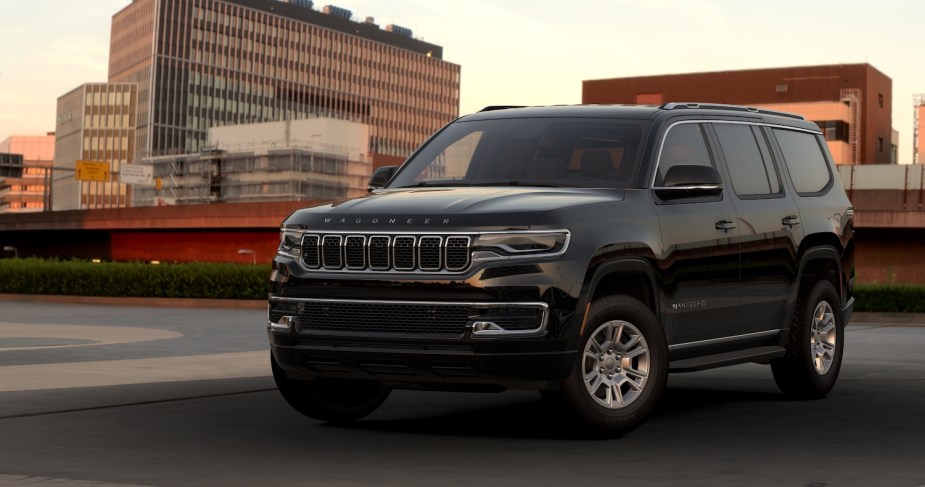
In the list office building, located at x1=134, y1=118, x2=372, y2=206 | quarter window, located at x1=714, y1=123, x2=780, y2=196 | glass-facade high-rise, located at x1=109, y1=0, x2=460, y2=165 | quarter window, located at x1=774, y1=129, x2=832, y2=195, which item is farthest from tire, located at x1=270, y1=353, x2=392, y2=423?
glass-facade high-rise, located at x1=109, y1=0, x2=460, y2=165

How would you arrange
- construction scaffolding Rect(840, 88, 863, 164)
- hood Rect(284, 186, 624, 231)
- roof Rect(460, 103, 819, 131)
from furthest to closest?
construction scaffolding Rect(840, 88, 863, 164) → roof Rect(460, 103, 819, 131) → hood Rect(284, 186, 624, 231)

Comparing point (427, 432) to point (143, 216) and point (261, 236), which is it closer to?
point (261, 236)

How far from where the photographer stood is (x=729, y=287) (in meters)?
9.45

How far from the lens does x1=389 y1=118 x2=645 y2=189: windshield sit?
899 cm

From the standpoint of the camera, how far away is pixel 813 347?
10.9 metres

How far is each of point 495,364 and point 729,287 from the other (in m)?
2.33

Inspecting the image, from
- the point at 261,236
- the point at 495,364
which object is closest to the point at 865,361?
the point at 495,364

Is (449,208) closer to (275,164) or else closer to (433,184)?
(433,184)

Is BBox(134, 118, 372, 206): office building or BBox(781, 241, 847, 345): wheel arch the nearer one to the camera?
BBox(781, 241, 847, 345): wheel arch

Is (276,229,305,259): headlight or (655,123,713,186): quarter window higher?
(655,123,713,186): quarter window

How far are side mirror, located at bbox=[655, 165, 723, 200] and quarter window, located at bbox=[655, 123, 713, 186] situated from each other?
0.40ft

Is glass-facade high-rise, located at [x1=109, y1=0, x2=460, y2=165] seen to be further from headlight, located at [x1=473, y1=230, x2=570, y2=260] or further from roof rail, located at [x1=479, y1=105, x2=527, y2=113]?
headlight, located at [x1=473, y1=230, x2=570, y2=260]

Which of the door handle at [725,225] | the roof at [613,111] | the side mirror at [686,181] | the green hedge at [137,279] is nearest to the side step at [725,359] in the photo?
the door handle at [725,225]

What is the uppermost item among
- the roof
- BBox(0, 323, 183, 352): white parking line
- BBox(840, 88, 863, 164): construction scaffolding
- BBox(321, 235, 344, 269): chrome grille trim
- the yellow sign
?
BBox(840, 88, 863, 164): construction scaffolding
